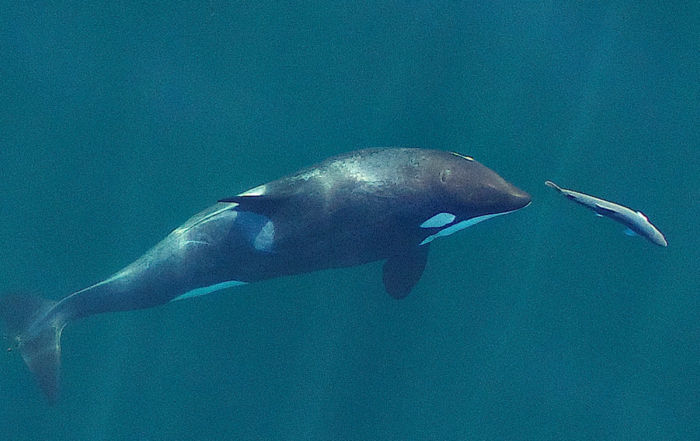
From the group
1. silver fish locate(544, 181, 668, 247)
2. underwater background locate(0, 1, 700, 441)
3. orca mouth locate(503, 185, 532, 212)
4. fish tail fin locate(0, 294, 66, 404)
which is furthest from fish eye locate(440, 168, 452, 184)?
fish tail fin locate(0, 294, 66, 404)

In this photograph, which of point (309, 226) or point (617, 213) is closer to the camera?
point (617, 213)

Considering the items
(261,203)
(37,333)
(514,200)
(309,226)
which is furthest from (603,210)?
(37,333)

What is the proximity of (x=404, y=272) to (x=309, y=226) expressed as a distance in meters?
1.96

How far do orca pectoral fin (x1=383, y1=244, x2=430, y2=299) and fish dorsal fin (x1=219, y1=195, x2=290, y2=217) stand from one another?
2040 mm

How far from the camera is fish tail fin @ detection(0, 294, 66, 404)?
7.57m

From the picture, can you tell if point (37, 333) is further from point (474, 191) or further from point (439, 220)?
point (474, 191)

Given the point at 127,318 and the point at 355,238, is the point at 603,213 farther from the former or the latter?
the point at 127,318

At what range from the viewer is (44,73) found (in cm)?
825


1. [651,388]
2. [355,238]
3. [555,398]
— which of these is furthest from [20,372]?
[651,388]

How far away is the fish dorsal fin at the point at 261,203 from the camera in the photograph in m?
6.41

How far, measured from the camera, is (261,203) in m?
6.53

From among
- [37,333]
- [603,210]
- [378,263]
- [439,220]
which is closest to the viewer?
[603,210]

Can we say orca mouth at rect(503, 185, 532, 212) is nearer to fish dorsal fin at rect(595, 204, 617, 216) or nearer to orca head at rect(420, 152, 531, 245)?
orca head at rect(420, 152, 531, 245)

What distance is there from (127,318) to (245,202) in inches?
136
